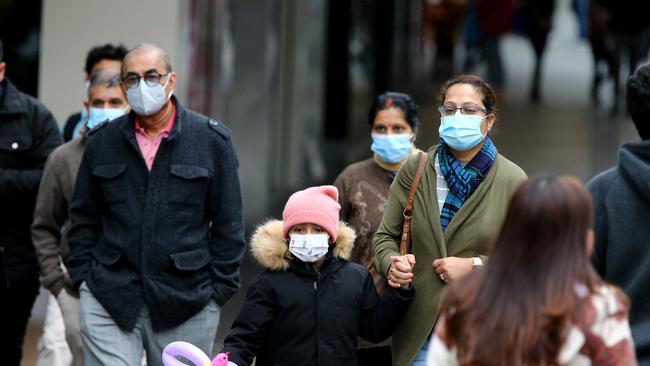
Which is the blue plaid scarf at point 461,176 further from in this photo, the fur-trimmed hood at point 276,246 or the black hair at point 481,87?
the fur-trimmed hood at point 276,246

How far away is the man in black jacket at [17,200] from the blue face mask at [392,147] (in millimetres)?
1832

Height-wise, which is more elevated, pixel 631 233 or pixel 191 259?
pixel 631 233

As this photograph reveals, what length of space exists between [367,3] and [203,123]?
15612mm

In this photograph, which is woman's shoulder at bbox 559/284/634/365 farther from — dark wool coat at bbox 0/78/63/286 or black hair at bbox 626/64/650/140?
dark wool coat at bbox 0/78/63/286

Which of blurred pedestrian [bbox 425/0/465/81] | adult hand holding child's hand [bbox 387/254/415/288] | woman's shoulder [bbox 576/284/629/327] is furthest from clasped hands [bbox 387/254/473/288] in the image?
blurred pedestrian [bbox 425/0/465/81]

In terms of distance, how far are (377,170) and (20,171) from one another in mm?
1872

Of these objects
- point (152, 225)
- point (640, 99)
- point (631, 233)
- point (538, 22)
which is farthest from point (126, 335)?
point (538, 22)

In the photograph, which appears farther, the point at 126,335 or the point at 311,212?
the point at 126,335

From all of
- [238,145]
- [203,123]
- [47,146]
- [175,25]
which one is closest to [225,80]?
[238,145]

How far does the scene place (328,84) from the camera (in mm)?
19625

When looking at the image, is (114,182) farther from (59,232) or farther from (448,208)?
(448,208)

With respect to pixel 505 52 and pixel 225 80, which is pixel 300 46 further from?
pixel 505 52

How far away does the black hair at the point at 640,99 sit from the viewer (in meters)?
4.89

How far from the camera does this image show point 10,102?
7.48 meters
